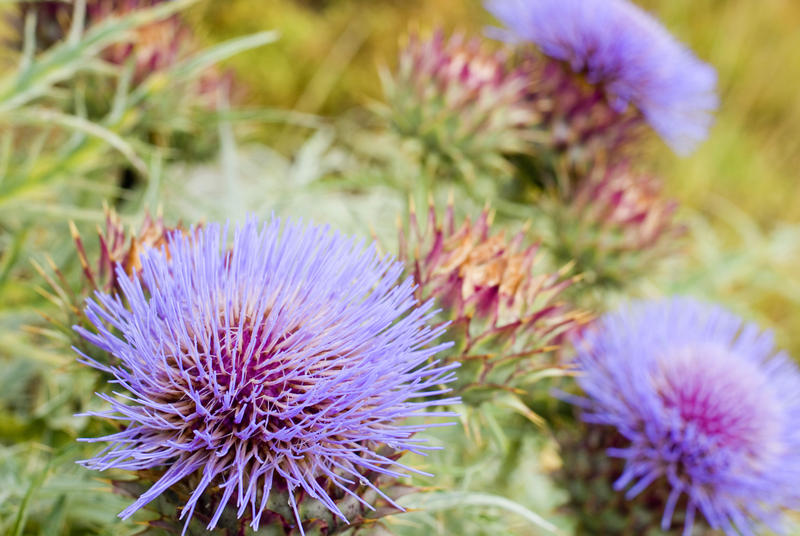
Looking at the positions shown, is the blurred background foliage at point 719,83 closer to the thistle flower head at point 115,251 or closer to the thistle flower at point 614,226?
the thistle flower at point 614,226

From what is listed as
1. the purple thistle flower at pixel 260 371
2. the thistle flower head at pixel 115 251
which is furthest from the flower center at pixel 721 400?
the thistle flower head at pixel 115 251

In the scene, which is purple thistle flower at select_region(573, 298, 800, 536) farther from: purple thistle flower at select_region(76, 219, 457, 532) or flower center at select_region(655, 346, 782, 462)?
purple thistle flower at select_region(76, 219, 457, 532)

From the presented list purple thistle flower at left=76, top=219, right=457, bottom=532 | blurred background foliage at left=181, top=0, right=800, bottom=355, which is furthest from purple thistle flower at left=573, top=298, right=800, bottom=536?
blurred background foliage at left=181, top=0, right=800, bottom=355

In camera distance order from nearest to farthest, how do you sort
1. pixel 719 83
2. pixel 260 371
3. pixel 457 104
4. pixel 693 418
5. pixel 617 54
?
1. pixel 260 371
2. pixel 693 418
3. pixel 457 104
4. pixel 617 54
5. pixel 719 83

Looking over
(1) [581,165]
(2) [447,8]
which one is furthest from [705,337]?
(2) [447,8]

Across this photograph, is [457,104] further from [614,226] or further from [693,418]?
[693,418]

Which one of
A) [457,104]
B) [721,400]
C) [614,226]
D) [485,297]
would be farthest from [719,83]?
[485,297]
